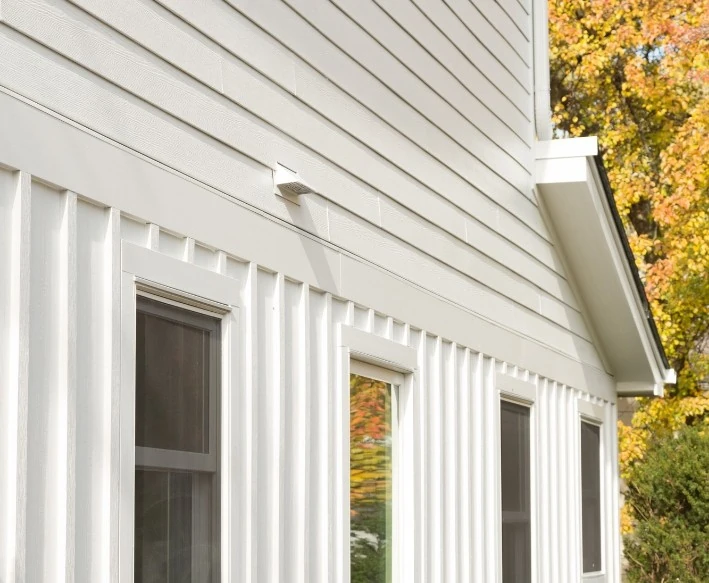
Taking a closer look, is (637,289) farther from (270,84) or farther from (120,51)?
(120,51)

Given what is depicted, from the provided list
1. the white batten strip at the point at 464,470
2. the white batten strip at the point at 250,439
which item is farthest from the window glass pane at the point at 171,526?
the white batten strip at the point at 464,470

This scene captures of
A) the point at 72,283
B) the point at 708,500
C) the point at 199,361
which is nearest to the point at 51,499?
the point at 72,283

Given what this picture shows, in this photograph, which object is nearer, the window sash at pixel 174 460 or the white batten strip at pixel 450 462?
the window sash at pixel 174 460

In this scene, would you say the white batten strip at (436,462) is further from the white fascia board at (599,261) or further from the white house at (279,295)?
the white fascia board at (599,261)

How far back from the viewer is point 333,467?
535 centimetres

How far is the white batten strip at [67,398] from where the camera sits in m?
3.49

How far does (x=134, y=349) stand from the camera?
12.9 ft

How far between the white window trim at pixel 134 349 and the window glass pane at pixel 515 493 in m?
3.64

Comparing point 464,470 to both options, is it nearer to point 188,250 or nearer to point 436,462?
point 436,462

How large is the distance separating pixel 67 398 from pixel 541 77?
6.65 m

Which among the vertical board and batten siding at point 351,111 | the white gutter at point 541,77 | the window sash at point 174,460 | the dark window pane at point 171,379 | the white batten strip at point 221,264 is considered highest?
the white gutter at point 541,77

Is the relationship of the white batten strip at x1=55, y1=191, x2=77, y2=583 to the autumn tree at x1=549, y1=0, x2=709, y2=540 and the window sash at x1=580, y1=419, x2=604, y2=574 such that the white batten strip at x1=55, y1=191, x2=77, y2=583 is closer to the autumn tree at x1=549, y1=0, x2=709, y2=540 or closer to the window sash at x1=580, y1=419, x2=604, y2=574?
the window sash at x1=580, y1=419, x2=604, y2=574

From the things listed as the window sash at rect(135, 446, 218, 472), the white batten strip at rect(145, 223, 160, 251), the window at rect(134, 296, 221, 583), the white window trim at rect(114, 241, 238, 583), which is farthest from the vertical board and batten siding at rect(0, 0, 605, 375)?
the window sash at rect(135, 446, 218, 472)

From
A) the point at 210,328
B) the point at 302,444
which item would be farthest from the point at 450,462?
the point at 210,328
